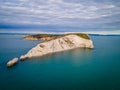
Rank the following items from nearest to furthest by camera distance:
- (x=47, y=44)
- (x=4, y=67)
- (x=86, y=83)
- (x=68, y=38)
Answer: (x=86, y=83)
(x=4, y=67)
(x=47, y=44)
(x=68, y=38)

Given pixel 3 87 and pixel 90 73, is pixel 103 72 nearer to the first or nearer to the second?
pixel 90 73

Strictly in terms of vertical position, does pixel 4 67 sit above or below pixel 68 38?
below

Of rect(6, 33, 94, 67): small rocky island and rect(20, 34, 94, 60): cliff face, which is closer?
rect(6, 33, 94, 67): small rocky island

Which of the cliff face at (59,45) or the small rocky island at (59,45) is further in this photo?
the cliff face at (59,45)

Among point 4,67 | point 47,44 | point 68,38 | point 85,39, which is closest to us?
point 4,67

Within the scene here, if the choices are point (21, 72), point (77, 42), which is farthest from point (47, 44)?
point (21, 72)

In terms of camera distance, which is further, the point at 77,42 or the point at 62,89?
the point at 77,42
